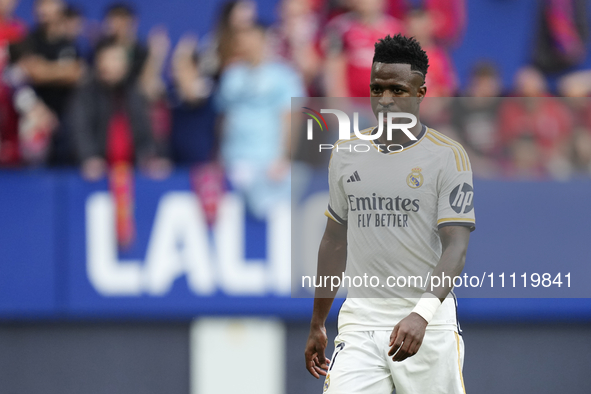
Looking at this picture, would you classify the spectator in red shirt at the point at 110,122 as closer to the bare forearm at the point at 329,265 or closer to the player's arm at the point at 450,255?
the bare forearm at the point at 329,265

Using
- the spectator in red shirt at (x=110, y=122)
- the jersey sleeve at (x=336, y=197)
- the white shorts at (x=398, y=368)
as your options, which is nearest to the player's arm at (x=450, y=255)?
the white shorts at (x=398, y=368)

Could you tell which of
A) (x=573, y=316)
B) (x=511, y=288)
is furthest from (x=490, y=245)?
(x=573, y=316)

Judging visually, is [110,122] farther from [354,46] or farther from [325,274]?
[325,274]

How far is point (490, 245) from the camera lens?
605 cm

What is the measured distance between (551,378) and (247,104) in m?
3.09

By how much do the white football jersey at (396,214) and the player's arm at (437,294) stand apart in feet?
0.16

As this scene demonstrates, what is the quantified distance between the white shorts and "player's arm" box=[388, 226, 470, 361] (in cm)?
26

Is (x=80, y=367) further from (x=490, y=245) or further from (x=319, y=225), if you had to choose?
(x=490, y=245)

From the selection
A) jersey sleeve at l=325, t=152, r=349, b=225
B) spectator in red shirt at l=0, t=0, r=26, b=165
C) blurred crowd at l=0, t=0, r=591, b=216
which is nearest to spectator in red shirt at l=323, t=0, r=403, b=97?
blurred crowd at l=0, t=0, r=591, b=216

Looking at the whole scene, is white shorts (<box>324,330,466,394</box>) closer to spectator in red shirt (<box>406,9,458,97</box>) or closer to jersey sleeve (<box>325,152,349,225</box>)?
jersey sleeve (<box>325,152,349,225</box>)

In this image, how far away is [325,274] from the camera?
3443 mm

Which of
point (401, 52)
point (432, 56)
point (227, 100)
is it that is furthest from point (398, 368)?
point (432, 56)

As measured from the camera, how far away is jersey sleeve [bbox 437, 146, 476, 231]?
3064 millimetres

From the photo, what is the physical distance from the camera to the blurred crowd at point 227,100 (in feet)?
19.8
